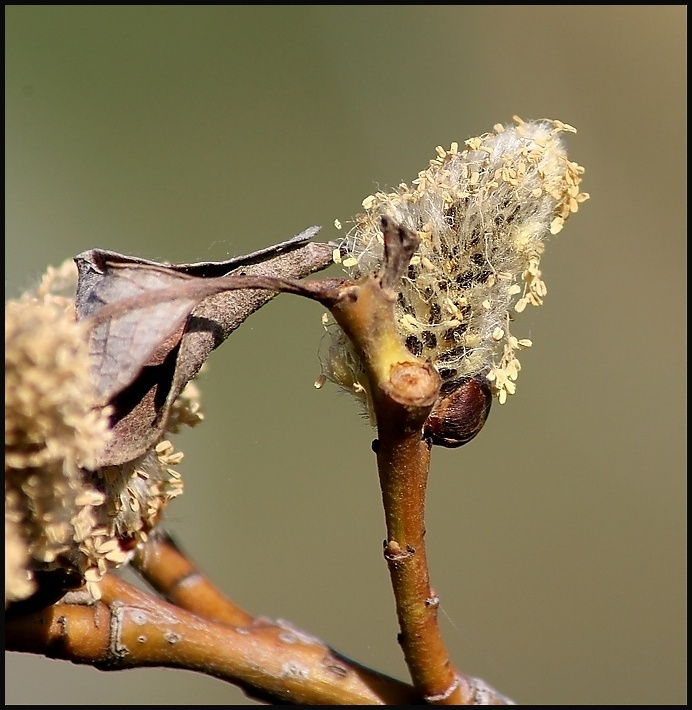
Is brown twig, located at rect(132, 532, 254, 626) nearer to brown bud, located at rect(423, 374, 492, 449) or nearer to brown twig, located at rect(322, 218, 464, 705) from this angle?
brown twig, located at rect(322, 218, 464, 705)

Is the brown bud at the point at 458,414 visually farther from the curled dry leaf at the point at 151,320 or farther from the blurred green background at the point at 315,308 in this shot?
the blurred green background at the point at 315,308

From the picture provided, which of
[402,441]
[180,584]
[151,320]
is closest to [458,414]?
[402,441]

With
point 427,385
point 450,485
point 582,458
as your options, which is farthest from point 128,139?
point 427,385

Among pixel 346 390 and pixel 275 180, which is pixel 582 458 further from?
pixel 346 390

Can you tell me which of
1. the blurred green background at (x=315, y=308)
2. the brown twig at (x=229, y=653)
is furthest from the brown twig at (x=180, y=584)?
the blurred green background at (x=315, y=308)

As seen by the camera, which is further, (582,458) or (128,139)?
(128,139)

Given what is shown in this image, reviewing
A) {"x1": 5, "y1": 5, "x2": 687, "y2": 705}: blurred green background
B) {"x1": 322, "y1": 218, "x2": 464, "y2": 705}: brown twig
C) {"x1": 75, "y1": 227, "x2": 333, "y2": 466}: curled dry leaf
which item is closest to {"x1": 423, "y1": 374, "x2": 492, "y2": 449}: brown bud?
{"x1": 322, "y1": 218, "x2": 464, "y2": 705}: brown twig
